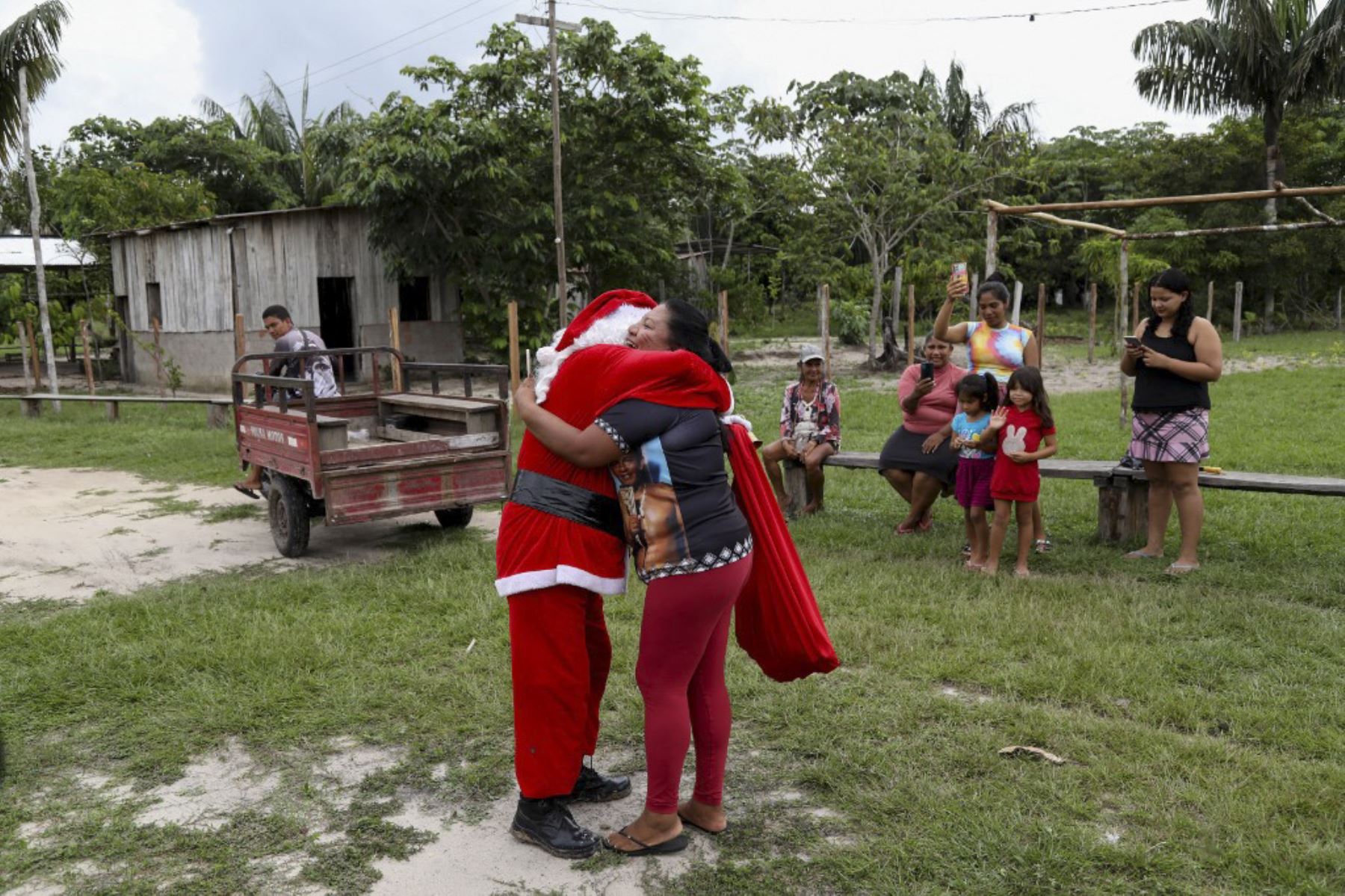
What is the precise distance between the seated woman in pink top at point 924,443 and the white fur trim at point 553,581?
466cm

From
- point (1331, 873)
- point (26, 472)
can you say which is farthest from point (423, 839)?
point (26, 472)

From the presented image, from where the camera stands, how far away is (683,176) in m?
22.5

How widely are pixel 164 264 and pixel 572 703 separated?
22655mm

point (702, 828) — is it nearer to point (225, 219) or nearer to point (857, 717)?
point (857, 717)

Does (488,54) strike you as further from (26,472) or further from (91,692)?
(91,692)

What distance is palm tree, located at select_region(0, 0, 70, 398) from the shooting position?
17.0 meters

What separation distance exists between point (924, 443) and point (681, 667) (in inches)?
185

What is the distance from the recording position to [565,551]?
→ 10.7ft

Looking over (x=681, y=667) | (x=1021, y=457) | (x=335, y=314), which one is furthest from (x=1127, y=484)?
(x=335, y=314)

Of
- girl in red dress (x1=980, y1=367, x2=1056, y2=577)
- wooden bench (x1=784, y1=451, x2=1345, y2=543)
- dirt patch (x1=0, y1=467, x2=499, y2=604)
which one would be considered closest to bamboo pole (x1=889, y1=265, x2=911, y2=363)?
wooden bench (x1=784, y1=451, x2=1345, y2=543)

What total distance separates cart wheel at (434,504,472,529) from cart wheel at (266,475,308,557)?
1.03 meters

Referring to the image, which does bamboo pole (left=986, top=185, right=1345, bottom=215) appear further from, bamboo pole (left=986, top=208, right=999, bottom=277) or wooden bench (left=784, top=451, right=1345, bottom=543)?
wooden bench (left=784, top=451, right=1345, bottom=543)

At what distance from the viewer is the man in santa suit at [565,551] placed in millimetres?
3234

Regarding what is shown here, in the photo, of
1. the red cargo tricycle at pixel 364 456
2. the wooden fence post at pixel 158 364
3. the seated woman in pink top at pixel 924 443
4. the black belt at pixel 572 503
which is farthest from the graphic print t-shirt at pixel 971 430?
the wooden fence post at pixel 158 364
